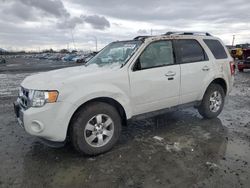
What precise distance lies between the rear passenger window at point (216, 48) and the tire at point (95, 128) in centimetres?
281

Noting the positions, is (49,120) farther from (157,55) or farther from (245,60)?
(245,60)

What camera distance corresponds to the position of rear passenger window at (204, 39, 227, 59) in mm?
5379

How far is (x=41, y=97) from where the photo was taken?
11.3 ft

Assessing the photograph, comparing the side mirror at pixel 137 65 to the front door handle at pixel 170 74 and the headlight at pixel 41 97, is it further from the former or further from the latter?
the headlight at pixel 41 97

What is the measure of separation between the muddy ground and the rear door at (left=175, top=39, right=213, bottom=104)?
2.54 feet

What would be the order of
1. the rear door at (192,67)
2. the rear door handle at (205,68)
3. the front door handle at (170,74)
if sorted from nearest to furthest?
the front door handle at (170,74)
the rear door at (192,67)
the rear door handle at (205,68)

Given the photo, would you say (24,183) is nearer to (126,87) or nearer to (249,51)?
(126,87)

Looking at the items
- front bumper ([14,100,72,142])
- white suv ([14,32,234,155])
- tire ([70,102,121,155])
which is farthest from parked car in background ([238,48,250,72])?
front bumper ([14,100,72,142])

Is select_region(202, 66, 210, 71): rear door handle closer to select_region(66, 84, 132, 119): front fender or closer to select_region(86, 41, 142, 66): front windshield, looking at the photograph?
select_region(86, 41, 142, 66): front windshield

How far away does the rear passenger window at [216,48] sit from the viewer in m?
5.38

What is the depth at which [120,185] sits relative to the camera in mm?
3023

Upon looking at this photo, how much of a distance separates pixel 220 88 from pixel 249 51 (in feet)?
36.2

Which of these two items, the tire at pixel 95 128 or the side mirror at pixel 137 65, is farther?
the side mirror at pixel 137 65

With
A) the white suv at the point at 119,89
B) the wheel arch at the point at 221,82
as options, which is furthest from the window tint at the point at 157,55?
the wheel arch at the point at 221,82
